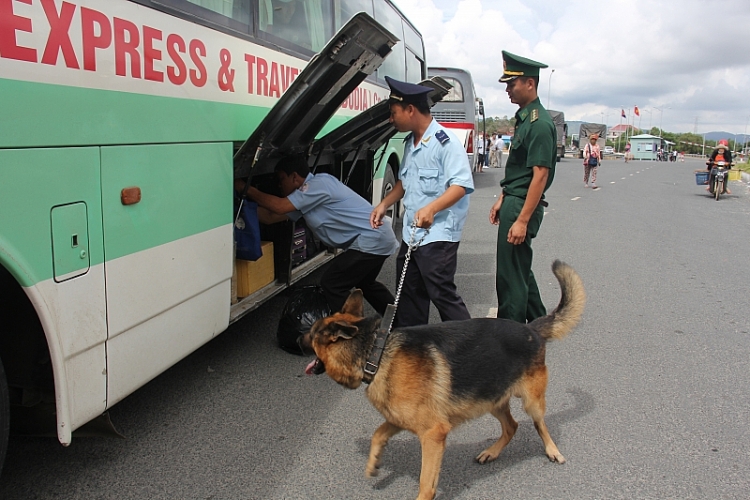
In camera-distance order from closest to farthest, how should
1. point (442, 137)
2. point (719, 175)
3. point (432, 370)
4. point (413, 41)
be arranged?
1. point (432, 370)
2. point (442, 137)
3. point (413, 41)
4. point (719, 175)

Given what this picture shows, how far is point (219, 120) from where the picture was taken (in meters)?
3.49

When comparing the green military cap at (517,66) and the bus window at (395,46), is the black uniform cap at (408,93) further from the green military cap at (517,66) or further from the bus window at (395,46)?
the bus window at (395,46)

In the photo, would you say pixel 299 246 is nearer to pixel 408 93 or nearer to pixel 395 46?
pixel 408 93

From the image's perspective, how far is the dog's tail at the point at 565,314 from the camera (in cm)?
312

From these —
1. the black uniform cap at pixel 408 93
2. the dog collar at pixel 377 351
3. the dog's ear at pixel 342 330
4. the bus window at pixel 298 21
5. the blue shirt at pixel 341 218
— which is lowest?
the dog collar at pixel 377 351

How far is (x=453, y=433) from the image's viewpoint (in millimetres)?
3393

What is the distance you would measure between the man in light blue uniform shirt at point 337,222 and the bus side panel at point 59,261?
1.92 meters

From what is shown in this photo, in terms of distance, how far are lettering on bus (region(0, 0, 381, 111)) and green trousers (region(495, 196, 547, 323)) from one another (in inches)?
71.9

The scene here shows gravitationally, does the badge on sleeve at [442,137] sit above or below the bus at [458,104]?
below

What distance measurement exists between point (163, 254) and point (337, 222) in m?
1.68

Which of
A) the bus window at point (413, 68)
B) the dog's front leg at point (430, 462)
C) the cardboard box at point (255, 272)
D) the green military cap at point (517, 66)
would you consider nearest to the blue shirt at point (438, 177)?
the green military cap at point (517, 66)

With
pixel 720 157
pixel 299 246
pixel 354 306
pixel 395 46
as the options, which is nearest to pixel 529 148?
pixel 354 306

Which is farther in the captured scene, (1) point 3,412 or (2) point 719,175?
(2) point 719,175

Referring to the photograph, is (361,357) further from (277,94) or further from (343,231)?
(277,94)
